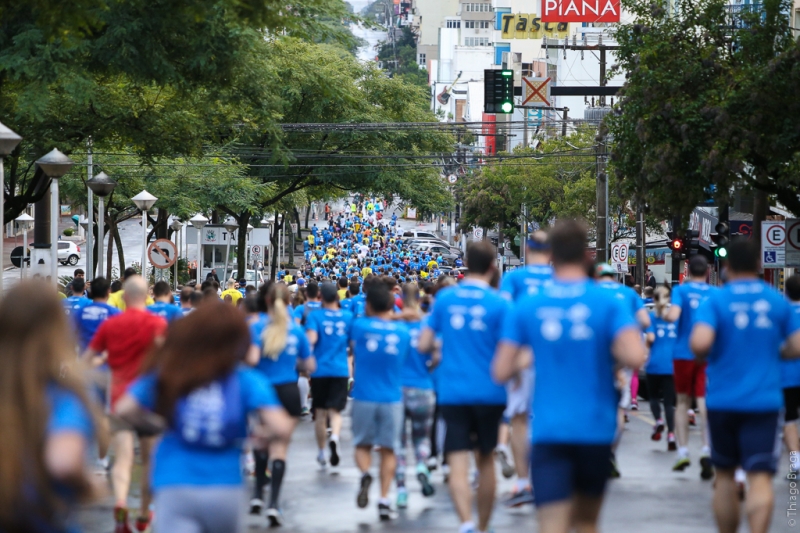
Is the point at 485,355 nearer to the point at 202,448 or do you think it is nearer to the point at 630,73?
the point at 202,448

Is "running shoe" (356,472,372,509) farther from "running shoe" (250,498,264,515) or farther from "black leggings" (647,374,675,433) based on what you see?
"black leggings" (647,374,675,433)

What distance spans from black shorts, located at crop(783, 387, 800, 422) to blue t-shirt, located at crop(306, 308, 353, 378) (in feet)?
13.1

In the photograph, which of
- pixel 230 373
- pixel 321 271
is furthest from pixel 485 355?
pixel 321 271

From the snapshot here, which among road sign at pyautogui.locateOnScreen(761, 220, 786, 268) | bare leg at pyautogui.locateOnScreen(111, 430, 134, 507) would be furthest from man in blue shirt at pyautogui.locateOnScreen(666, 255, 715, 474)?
road sign at pyautogui.locateOnScreen(761, 220, 786, 268)

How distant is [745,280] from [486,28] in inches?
6648

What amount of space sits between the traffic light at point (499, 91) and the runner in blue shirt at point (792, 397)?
13407 mm

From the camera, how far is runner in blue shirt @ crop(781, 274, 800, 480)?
1027cm

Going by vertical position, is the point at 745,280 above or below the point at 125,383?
above

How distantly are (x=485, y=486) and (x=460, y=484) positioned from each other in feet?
0.66

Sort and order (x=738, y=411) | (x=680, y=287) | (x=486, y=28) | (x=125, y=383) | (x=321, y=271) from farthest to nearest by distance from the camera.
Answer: (x=486, y=28) → (x=321, y=271) → (x=680, y=287) → (x=125, y=383) → (x=738, y=411)

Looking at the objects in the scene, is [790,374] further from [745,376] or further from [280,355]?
[280,355]

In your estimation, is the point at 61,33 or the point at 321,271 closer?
the point at 61,33

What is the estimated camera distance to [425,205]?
4753 cm

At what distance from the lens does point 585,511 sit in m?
5.77
